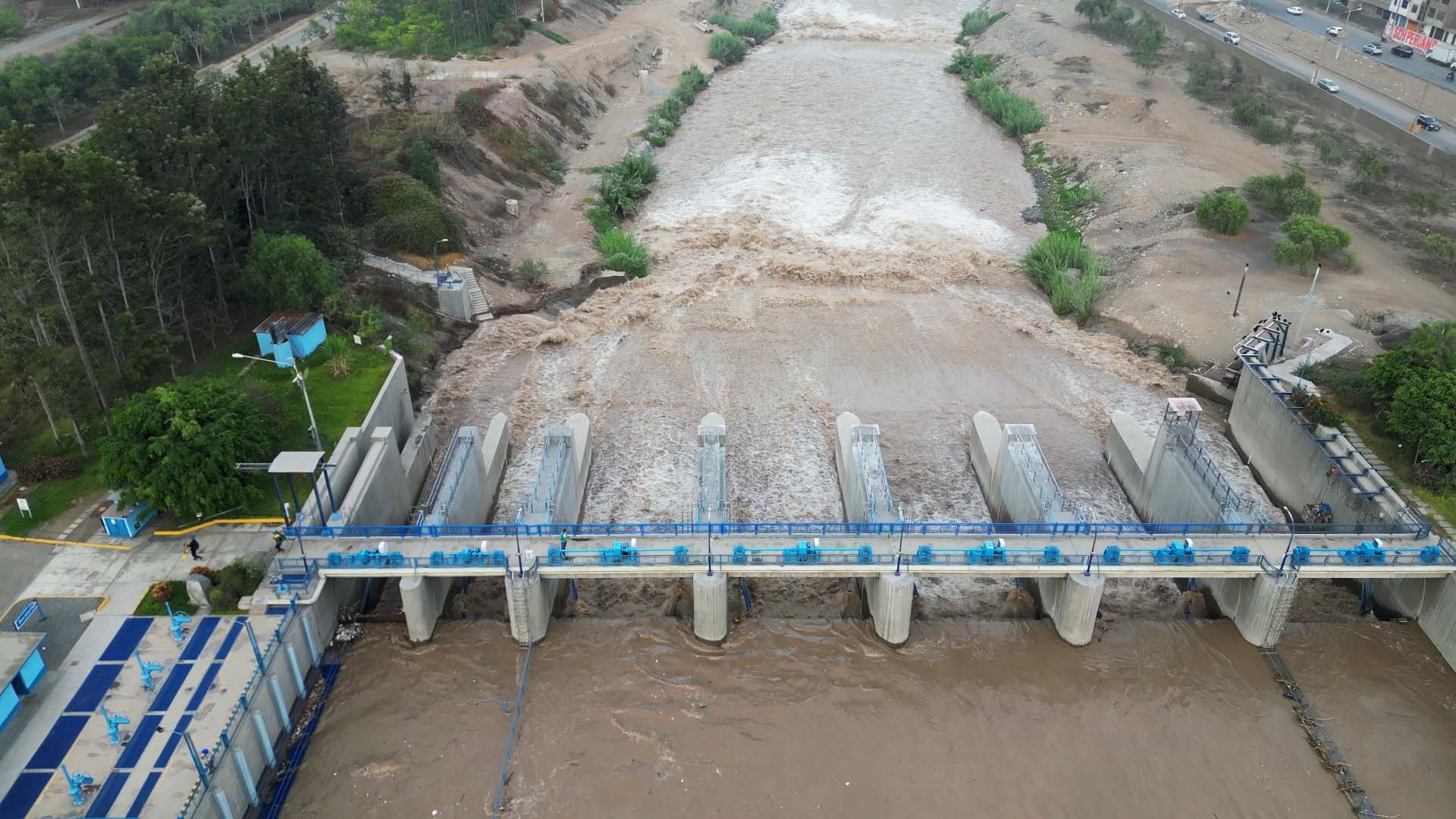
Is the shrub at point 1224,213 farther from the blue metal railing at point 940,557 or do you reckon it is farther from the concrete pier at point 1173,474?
the blue metal railing at point 940,557

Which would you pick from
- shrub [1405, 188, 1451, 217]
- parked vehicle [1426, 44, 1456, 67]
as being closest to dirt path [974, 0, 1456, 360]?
shrub [1405, 188, 1451, 217]

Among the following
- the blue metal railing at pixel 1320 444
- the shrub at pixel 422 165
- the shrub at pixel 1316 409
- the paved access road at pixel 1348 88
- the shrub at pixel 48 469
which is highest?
the shrub at pixel 422 165

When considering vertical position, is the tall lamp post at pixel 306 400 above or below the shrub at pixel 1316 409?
above

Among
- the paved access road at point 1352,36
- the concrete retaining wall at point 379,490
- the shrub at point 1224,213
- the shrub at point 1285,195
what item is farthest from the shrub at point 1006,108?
the concrete retaining wall at point 379,490

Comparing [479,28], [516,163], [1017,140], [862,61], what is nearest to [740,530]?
[516,163]

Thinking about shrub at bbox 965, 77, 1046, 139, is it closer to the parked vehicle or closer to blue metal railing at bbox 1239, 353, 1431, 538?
the parked vehicle
